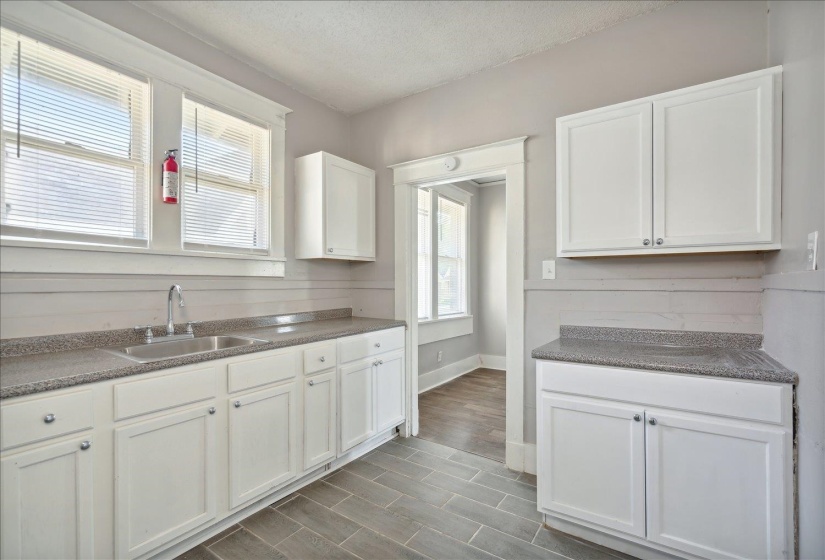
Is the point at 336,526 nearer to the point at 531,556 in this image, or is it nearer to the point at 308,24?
the point at 531,556

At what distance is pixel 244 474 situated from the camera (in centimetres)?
206

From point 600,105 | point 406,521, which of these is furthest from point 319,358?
point 600,105

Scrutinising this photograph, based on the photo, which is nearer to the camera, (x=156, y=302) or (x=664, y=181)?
(x=664, y=181)

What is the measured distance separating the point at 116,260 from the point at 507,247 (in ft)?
7.81

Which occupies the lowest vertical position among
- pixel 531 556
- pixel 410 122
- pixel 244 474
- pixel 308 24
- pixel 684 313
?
pixel 531 556

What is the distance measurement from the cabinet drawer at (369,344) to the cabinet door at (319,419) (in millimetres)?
183

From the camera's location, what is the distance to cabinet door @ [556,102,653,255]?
6.70 feet

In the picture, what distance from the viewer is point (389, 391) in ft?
10.0

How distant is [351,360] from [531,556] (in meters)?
1.53

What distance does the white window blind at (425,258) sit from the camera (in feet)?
15.1

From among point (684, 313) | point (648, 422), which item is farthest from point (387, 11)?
point (648, 422)

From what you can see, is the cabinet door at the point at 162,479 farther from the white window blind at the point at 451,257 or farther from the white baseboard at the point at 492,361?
the white baseboard at the point at 492,361

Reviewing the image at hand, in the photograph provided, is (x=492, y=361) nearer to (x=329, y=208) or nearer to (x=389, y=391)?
(x=389, y=391)

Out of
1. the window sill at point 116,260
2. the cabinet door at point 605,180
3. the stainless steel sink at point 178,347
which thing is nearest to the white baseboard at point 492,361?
the cabinet door at point 605,180
